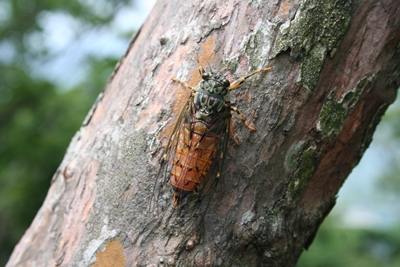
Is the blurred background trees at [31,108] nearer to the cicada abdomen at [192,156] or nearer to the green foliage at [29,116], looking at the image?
the green foliage at [29,116]

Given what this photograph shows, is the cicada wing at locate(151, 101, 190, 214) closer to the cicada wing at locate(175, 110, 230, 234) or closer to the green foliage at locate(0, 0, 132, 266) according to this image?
the cicada wing at locate(175, 110, 230, 234)

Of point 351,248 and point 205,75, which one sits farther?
point 351,248

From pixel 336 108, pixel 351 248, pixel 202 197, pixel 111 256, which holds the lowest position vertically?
pixel 111 256

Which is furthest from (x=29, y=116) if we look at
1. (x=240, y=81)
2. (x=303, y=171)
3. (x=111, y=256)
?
(x=303, y=171)

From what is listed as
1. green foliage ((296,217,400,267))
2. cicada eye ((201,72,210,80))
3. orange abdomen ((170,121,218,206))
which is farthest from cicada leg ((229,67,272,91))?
green foliage ((296,217,400,267))

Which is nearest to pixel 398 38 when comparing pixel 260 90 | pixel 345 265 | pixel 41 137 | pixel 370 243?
pixel 260 90

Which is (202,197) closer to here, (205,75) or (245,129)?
(245,129)

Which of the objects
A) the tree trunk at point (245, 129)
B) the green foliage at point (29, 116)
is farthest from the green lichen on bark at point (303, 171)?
the green foliage at point (29, 116)
